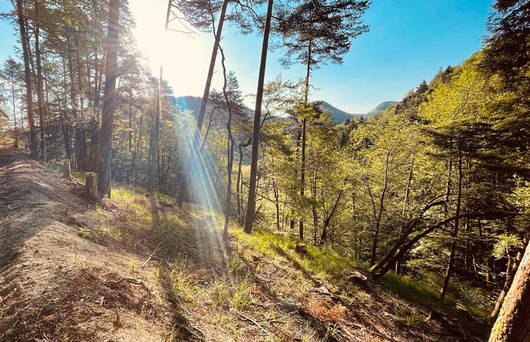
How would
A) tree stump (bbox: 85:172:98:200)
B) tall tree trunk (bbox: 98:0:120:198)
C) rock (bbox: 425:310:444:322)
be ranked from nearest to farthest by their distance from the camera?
rock (bbox: 425:310:444:322), tree stump (bbox: 85:172:98:200), tall tree trunk (bbox: 98:0:120:198)

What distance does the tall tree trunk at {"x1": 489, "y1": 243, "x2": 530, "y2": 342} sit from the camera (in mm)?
2236

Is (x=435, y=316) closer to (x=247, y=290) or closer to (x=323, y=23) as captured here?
(x=247, y=290)

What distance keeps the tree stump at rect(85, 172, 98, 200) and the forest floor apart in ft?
0.86

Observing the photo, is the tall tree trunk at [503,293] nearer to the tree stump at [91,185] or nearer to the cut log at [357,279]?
the cut log at [357,279]

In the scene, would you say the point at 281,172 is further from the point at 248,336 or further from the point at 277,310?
the point at 248,336

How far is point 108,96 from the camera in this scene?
7238 millimetres

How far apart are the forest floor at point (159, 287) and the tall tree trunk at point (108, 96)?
0.90 m

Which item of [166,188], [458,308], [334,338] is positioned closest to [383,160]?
[458,308]

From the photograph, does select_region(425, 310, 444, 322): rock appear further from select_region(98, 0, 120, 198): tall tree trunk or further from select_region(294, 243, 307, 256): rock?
select_region(98, 0, 120, 198): tall tree trunk

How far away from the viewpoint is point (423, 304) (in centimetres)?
761

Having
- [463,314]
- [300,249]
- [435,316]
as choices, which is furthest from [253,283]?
[463,314]

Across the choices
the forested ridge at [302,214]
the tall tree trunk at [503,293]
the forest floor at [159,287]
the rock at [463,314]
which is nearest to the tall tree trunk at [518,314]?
the forested ridge at [302,214]

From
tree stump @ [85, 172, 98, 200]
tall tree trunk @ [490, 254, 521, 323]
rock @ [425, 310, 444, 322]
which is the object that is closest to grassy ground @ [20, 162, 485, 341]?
rock @ [425, 310, 444, 322]

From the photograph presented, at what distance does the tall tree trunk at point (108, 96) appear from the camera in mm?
7043
